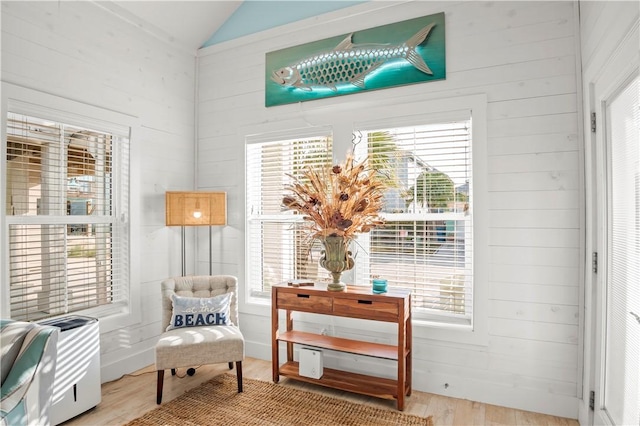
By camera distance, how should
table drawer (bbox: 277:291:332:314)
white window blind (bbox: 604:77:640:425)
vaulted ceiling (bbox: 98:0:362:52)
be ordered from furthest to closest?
vaulted ceiling (bbox: 98:0:362:52), table drawer (bbox: 277:291:332:314), white window blind (bbox: 604:77:640:425)

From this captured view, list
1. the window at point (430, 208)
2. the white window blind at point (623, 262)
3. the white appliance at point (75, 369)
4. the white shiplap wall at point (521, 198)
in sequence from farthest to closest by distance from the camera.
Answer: the window at point (430, 208) → the white shiplap wall at point (521, 198) → the white appliance at point (75, 369) → the white window blind at point (623, 262)

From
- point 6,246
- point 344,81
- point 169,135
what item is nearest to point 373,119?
point 344,81

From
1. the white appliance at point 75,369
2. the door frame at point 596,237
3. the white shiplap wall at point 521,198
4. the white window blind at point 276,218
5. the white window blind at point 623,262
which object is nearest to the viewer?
the white window blind at point 623,262

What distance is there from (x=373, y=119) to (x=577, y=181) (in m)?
1.49

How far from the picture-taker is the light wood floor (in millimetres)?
2438

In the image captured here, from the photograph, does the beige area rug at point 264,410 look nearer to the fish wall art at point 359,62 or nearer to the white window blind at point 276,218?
the white window blind at point 276,218

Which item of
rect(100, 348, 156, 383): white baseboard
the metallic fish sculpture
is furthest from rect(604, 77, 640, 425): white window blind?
rect(100, 348, 156, 383): white baseboard

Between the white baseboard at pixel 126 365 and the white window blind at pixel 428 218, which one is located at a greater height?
the white window blind at pixel 428 218

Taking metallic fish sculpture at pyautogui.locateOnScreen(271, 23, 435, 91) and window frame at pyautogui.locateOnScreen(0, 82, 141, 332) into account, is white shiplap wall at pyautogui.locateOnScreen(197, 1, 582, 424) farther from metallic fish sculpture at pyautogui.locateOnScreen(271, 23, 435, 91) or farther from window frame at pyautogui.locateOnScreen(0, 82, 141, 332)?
window frame at pyautogui.locateOnScreen(0, 82, 141, 332)

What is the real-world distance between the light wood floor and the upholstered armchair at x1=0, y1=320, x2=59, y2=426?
66 cm

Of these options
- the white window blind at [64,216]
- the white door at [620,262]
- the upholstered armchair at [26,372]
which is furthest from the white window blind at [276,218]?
the white door at [620,262]

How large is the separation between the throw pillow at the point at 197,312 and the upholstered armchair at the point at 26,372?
1005 millimetres

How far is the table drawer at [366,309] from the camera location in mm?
2605

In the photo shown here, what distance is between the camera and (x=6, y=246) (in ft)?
8.02
